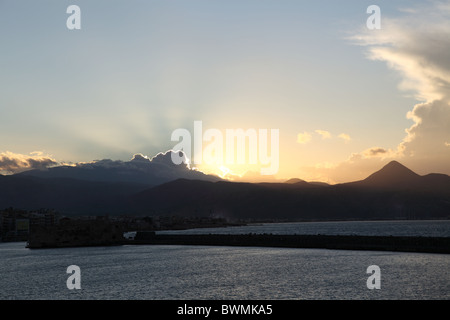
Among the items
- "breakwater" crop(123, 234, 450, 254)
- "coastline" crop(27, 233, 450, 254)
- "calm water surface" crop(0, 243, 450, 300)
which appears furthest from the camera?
"coastline" crop(27, 233, 450, 254)

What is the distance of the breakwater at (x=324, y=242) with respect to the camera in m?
99.0

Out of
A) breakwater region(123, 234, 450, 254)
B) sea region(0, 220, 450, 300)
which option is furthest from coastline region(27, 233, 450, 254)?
sea region(0, 220, 450, 300)

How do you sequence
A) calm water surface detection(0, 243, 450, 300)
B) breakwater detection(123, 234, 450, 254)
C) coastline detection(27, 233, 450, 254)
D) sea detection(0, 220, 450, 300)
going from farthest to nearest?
coastline detection(27, 233, 450, 254) < breakwater detection(123, 234, 450, 254) < calm water surface detection(0, 243, 450, 300) < sea detection(0, 220, 450, 300)

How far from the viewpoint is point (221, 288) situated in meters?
58.6

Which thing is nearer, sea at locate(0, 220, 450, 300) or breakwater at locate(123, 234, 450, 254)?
sea at locate(0, 220, 450, 300)

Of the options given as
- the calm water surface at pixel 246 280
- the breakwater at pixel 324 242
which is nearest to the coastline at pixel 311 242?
the breakwater at pixel 324 242

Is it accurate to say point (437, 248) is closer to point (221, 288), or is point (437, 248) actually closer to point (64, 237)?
point (221, 288)

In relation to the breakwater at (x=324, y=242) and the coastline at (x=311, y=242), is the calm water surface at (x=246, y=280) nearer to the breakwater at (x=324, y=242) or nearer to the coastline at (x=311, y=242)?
the breakwater at (x=324, y=242)

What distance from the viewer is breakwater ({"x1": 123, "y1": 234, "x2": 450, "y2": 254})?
325 ft

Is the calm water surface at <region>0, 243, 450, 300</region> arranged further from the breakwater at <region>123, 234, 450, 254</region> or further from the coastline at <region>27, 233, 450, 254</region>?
the coastline at <region>27, 233, 450, 254</region>

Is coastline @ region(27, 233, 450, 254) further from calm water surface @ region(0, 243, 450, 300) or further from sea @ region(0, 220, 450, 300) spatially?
calm water surface @ region(0, 243, 450, 300)
